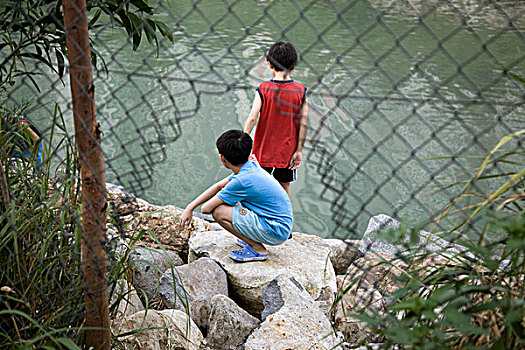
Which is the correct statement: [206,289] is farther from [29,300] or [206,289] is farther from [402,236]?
[402,236]

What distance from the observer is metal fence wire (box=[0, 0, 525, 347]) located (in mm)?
1329

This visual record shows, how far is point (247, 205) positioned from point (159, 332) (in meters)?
1.10

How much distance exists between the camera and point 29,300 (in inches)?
63.1

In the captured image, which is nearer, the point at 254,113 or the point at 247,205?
the point at 247,205

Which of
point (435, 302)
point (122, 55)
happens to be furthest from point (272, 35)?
point (435, 302)

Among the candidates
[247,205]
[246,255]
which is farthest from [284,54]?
[246,255]

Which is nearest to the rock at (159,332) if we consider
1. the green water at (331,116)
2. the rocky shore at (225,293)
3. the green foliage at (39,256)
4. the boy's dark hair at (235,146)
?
the rocky shore at (225,293)

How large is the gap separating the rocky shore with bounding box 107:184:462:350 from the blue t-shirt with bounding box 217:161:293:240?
202 millimetres

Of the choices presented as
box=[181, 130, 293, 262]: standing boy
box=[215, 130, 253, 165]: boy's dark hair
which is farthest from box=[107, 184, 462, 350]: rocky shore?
box=[215, 130, 253, 165]: boy's dark hair

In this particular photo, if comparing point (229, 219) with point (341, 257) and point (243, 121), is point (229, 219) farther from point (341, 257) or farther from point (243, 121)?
point (243, 121)

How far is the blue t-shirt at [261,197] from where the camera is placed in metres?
2.76

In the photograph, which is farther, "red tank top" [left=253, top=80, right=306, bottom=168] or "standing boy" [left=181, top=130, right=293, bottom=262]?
"red tank top" [left=253, top=80, right=306, bottom=168]

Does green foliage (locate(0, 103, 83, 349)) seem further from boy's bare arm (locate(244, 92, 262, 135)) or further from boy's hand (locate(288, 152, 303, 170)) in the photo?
boy's hand (locate(288, 152, 303, 170))

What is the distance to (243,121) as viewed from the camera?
247 inches
